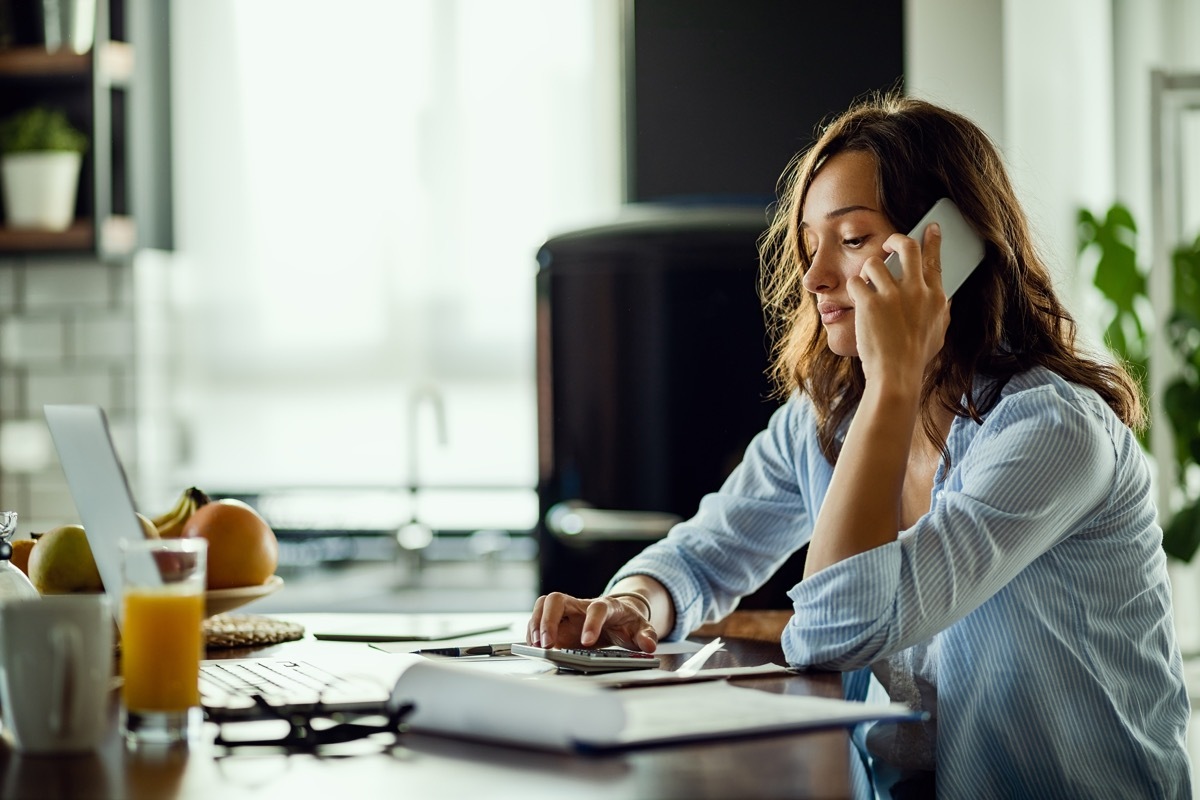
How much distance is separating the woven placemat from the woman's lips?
679 millimetres

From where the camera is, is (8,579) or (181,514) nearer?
(8,579)

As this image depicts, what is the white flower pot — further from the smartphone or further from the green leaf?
the green leaf

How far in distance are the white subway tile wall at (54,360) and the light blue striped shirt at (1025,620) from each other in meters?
2.56

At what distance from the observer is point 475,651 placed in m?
1.32

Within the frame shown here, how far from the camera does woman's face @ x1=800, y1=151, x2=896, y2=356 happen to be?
4.91ft

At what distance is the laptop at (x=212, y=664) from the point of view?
3.46 ft

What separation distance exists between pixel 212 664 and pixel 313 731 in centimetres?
36

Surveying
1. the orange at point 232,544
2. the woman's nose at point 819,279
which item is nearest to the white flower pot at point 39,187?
the orange at point 232,544

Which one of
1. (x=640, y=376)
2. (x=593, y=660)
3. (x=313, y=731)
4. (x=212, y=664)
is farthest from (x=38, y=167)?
(x=313, y=731)

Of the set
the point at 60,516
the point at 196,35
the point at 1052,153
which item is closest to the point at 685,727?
the point at 1052,153

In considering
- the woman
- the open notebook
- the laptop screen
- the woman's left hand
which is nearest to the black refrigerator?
the woman

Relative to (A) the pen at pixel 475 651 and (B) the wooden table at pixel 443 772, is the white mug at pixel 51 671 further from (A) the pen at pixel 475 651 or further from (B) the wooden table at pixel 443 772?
(A) the pen at pixel 475 651

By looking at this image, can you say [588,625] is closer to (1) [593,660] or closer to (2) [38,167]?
(1) [593,660]

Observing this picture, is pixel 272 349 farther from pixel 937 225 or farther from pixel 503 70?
pixel 937 225
